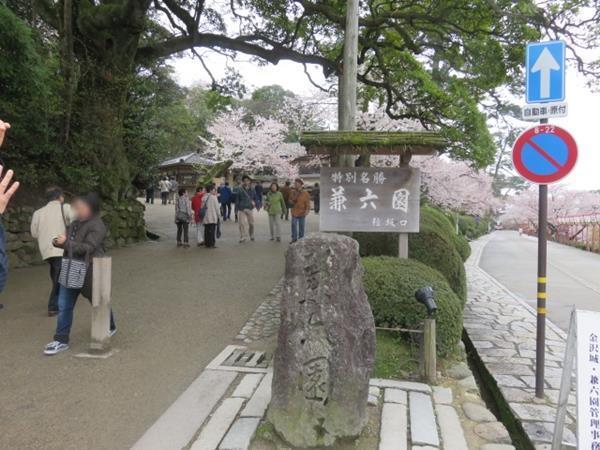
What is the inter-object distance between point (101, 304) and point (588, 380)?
4423mm

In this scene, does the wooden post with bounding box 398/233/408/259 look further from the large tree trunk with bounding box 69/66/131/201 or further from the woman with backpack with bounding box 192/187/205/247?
the large tree trunk with bounding box 69/66/131/201

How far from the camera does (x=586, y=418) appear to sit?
2924mm

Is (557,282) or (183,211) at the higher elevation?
(183,211)

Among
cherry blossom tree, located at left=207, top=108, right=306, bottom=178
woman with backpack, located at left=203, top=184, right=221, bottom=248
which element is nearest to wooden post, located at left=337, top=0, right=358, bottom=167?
woman with backpack, located at left=203, top=184, right=221, bottom=248

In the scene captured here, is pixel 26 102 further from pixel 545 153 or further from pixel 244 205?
pixel 545 153

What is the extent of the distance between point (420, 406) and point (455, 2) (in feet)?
31.8

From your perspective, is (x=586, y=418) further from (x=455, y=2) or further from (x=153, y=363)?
(x=455, y=2)

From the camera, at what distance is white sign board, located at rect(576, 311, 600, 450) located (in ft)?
9.46

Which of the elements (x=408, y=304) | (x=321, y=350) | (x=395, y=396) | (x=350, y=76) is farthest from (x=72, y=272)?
(x=350, y=76)

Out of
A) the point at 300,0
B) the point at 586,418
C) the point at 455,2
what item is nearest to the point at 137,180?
the point at 300,0

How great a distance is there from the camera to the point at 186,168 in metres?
33.2

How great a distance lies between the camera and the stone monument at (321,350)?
309 centimetres

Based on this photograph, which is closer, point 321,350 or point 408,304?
point 321,350

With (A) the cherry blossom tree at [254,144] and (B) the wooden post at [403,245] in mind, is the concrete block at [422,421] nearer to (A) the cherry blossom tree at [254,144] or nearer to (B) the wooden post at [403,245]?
(B) the wooden post at [403,245]
